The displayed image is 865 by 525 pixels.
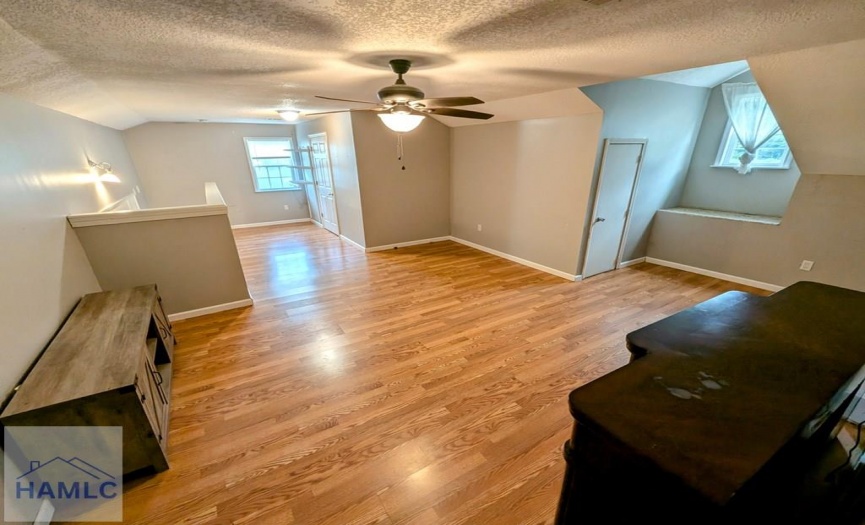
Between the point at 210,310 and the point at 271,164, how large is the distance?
A: 16.3ft

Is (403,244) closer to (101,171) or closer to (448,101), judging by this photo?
(448,101)

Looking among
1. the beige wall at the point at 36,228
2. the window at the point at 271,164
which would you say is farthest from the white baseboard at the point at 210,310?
the window at the point at 271,164

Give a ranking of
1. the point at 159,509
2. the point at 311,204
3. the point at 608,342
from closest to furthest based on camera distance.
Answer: the point at 159,509
the point at 608,342
the point at 311,204

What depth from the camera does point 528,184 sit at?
14.6 feet

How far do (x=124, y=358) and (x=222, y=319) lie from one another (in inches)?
63.4

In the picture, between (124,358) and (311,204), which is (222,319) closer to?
(124,358)

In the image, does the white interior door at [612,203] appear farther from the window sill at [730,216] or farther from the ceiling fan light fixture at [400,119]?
the ceiling fan light fixture at [400,119]

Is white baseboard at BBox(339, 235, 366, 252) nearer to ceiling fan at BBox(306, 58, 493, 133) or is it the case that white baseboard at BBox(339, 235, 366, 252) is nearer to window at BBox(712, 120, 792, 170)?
ceiling fan at BBox(306, 58, 493, 133)

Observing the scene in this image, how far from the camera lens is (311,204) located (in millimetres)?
7594

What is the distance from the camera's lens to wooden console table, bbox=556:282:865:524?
54 centimetres

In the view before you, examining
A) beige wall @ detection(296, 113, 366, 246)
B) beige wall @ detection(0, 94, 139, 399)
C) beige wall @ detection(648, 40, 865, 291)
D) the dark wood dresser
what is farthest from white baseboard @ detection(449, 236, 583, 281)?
beige wall @ detection(0, 94, 139, 399)

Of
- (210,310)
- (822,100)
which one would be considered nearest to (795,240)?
(822,100)

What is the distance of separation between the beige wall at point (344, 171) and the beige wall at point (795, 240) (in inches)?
192

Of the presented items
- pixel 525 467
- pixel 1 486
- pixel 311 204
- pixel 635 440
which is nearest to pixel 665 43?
pixel 635 440
